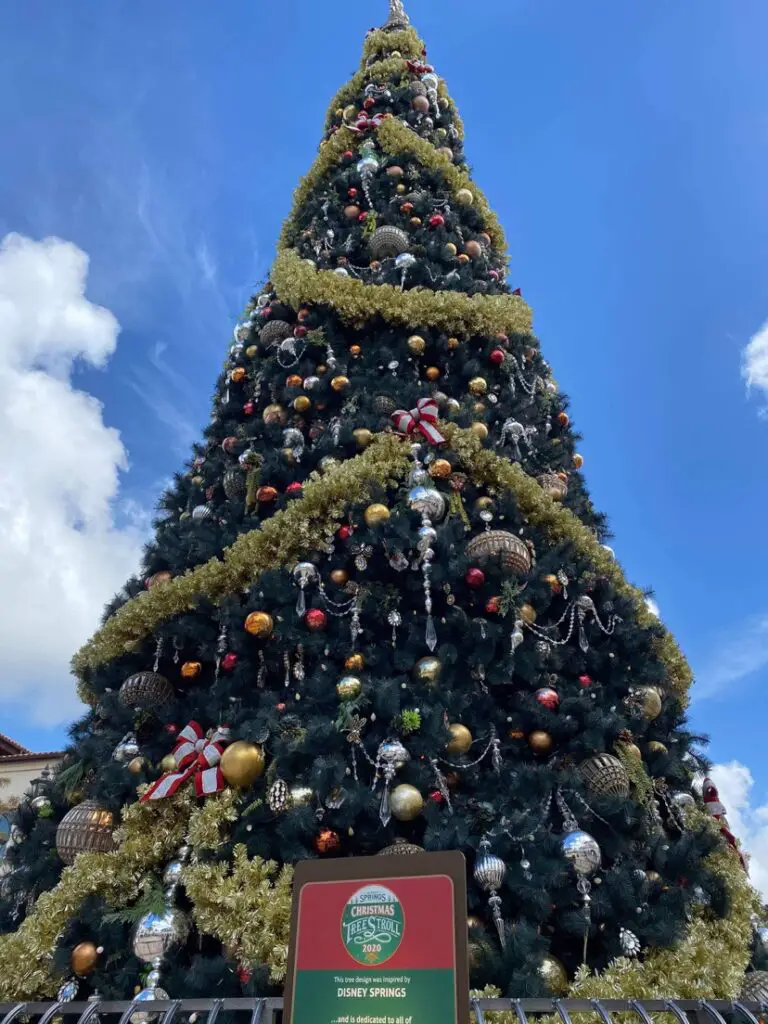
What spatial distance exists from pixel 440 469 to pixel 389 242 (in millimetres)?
2686

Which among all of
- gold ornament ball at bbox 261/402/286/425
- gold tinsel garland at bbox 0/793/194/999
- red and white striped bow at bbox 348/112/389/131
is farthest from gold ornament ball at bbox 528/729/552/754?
red and white striped bow at bbox 348/112/389/131

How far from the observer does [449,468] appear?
3.39 metres

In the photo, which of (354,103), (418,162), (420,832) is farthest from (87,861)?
(354,103)

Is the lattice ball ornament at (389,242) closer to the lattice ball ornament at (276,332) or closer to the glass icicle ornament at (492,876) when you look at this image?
the lattice ball ornament at (276,332)

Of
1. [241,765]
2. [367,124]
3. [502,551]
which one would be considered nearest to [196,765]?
[241,765]

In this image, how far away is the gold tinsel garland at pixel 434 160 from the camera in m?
6.18

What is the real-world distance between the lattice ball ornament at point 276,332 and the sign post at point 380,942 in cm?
421

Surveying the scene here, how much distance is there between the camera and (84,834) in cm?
270

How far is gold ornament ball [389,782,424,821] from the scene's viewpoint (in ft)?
7.65

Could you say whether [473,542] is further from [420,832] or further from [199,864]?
[199,864]

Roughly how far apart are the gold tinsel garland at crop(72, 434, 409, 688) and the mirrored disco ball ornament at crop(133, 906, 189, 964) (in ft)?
4.58

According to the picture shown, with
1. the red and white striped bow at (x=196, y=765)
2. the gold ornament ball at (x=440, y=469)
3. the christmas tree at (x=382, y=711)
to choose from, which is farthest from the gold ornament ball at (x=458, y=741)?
the gold ornament ball at (x=440, y=469)

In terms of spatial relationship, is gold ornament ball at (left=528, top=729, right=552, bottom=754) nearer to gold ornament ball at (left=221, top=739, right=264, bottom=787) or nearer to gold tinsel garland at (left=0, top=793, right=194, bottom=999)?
gold ornament ball at (left=221, top=739, right=264, bottom=787)

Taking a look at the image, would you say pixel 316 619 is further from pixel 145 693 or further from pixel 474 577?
pixel 145 693
